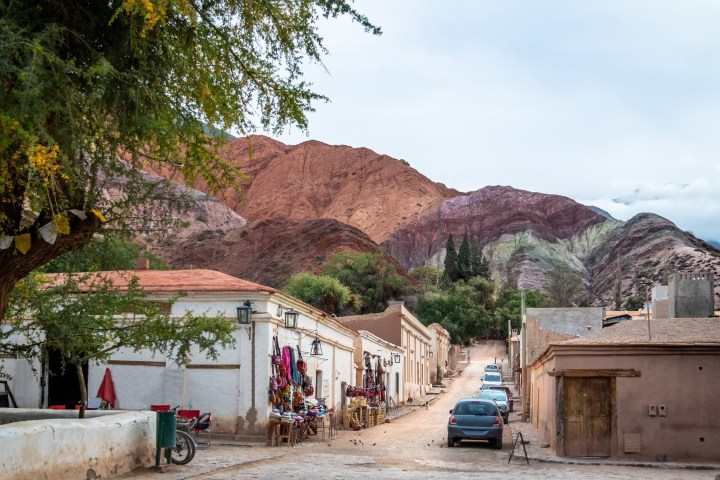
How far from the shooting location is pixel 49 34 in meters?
8.55

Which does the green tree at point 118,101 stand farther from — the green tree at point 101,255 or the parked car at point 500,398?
the parked car at point 500,398

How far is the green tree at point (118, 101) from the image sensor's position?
8320mm

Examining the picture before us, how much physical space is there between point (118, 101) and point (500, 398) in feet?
98.4

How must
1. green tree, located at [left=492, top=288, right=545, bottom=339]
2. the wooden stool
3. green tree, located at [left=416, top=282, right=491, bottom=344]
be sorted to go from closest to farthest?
the wooden stool
green tree, located at [left=416, top=282, right=491, bottom=344]
green tree, located at [left=492, top=288, right=545, bottom=339]

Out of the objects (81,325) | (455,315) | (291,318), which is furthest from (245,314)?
(455,315)

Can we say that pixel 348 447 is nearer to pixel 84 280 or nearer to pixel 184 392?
pixel 184 392

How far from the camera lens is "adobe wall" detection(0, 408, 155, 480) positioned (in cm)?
1041

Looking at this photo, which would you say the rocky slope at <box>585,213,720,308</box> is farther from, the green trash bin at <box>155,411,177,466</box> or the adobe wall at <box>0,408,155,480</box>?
the adobe wall at <box>0,408,155,480</box>

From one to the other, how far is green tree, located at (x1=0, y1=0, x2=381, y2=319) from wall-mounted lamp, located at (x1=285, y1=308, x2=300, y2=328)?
485 inches

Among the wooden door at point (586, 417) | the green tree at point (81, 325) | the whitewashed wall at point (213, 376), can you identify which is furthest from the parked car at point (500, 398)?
the green tree at point (81, 325)

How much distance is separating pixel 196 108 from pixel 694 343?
46.0 ft

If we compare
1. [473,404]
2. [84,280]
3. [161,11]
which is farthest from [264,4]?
[473,404]

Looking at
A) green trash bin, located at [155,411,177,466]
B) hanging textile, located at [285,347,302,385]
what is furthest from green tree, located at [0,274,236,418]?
hanging textile, located at [285,347,302,385]

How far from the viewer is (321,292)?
75625 mm
